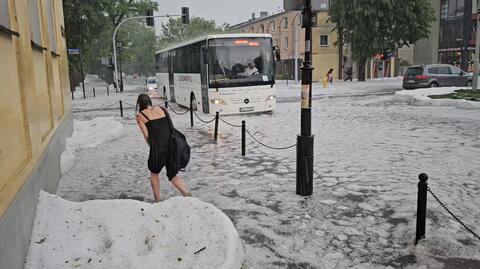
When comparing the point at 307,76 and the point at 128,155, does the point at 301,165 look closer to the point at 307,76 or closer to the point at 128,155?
the point at 307,76

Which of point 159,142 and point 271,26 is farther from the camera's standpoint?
point 271,26

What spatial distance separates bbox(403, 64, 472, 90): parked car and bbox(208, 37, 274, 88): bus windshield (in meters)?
13.7

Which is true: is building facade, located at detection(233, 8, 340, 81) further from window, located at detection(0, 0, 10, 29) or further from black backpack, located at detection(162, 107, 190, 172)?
window, located at detection(0, 0, 10, 29)

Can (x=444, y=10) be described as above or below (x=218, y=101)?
above

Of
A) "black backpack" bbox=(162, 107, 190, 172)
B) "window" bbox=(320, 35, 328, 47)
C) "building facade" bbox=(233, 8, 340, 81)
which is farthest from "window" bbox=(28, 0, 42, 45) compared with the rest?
"window" bbox=(320, 35, 328, 47)

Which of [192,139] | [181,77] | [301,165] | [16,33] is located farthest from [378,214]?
[181,77]

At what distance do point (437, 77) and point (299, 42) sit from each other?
29.8 meters

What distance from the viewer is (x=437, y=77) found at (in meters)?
25.8

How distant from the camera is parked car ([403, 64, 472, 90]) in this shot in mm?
25750

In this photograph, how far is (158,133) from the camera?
5.79 metres

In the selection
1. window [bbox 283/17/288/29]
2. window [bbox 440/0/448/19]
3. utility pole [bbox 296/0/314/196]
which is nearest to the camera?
utility pole [bbox 296/0/314/196]

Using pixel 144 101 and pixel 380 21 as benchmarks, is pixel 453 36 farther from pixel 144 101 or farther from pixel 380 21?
pixel 144 101

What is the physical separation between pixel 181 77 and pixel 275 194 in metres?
14.3

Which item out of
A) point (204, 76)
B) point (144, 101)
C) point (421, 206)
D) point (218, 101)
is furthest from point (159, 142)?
point (204, 76)
